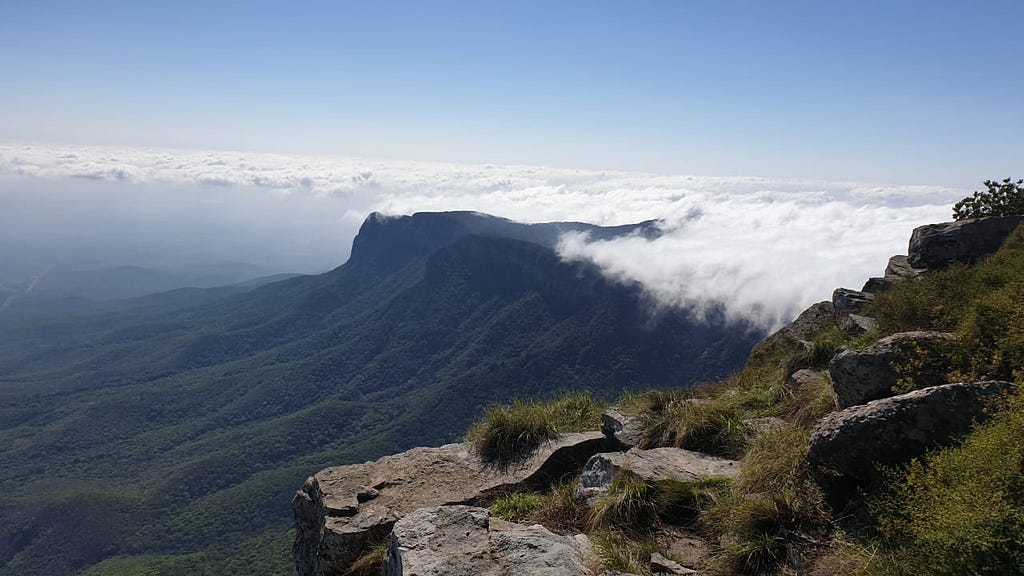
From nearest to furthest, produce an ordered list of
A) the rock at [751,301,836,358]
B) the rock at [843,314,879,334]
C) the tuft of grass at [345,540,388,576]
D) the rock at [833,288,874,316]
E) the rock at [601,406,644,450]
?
the tuft of grass at [345,540,388,576]
the rock at [601,406,644,450]
the rock at [843,314,879,334]
the rock at [833,288,874,316]
the rock at [751,301,836,358]

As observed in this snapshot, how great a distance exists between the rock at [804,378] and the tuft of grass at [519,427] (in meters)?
3.59

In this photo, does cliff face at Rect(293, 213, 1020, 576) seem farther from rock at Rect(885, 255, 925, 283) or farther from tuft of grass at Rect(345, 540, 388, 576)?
rock at Rect(885, 255, 925, 283)

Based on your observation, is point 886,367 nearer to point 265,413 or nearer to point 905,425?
point 905,425

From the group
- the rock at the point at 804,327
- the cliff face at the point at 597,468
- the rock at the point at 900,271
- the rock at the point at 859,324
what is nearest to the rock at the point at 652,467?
the cliff face at the point at 597,468

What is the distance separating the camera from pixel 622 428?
9250mm

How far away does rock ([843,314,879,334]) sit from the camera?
9.92 metres

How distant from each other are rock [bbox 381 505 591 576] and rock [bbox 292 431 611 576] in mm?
1630

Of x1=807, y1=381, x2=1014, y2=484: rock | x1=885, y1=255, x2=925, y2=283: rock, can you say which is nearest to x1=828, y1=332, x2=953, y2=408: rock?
x1=807, y1=381, x2=1014, y2=484: rock

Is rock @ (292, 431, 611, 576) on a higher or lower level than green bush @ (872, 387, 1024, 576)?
lower

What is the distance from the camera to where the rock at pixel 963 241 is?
481 inches

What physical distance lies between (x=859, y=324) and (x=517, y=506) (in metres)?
7.57

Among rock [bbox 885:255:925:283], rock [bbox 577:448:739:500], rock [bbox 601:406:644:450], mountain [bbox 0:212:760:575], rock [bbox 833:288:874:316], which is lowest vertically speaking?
mountain [bbox 0:212:760:575]

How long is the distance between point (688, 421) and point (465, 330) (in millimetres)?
189941

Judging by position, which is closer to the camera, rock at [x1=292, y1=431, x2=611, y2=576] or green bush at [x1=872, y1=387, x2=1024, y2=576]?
green bush at [x1=872, y1=387, x2=1024, y2=576]
